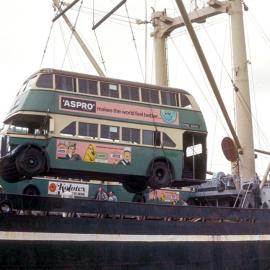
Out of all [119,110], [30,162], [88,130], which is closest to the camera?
[30,162]

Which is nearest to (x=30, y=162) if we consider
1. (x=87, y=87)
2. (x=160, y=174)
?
(x=87, y=87)

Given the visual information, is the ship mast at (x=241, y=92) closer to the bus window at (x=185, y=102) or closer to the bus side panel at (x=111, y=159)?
the bus window at (x=185, y=102)

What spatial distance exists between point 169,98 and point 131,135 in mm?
2280

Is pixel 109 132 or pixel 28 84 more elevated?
pixel 28 84

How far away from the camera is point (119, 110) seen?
1709cm

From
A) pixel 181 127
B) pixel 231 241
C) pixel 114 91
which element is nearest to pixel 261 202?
pixel 231 241

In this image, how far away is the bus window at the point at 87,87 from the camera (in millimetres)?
16641

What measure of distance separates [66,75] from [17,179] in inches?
147

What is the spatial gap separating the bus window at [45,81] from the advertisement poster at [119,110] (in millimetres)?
569

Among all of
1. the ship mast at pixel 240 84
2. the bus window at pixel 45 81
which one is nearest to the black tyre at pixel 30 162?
the bus window at pixel 45 81

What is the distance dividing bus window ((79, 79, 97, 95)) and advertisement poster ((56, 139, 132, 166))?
5.65ft

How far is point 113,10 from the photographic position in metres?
22.2

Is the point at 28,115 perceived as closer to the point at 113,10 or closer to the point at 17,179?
the point at 17,179

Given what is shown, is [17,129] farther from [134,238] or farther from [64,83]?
[134,238]
